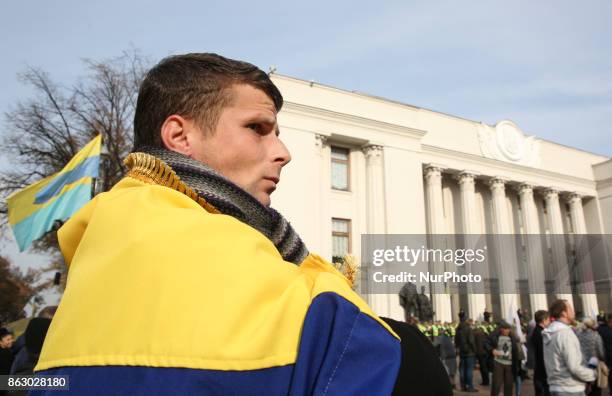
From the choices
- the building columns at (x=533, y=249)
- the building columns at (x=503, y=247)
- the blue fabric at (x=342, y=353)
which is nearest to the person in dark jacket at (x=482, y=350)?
the building columns at (x=503, y=247)

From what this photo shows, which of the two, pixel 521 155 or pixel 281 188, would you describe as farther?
pixel 521 155

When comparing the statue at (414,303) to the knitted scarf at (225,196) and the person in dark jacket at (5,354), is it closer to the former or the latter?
the person in dark jacket at (5,354)

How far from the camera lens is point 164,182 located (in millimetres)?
951

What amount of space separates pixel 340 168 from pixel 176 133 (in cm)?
2480

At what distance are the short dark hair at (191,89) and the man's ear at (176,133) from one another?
0.02 meters

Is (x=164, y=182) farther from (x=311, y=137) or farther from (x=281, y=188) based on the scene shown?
(x=311, y=137)

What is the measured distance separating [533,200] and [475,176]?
676 cm

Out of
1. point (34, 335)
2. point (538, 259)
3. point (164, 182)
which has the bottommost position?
point (34, 335)

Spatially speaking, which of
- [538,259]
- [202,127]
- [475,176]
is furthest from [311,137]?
[202,127]

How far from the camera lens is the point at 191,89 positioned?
116 cm

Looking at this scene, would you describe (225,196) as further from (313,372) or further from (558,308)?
(558,308)

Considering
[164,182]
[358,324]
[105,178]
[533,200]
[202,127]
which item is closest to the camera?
[358,324]

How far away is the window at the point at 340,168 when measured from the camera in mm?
25531

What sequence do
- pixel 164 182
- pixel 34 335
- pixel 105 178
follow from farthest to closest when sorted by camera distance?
pixel 105 178 → pixel 34 335 → pixel 164 182
